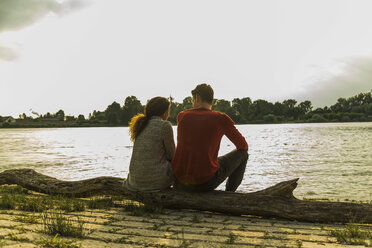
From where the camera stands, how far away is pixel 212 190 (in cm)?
490

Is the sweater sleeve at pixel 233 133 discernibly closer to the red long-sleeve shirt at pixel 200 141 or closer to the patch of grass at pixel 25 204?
the red long-sleeve shirt at pixel 200 141

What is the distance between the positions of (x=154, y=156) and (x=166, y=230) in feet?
4.24

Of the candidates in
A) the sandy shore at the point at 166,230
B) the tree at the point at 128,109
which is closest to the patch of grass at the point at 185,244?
the sandy shore at the point at 166,230

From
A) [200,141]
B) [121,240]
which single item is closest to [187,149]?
[200,141]

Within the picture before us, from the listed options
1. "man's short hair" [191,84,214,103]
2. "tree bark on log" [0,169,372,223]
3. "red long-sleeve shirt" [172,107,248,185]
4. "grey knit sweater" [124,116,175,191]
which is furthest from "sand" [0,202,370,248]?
"man's short hair" [191,84,214,103]

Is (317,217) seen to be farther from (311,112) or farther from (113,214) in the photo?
(311,112)

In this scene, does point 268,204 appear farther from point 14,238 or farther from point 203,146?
point 14,238

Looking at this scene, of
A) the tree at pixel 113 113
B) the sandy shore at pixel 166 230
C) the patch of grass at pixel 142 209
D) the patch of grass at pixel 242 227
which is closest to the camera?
the sandy shore at pixel 166 230

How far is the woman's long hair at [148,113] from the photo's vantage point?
483cm

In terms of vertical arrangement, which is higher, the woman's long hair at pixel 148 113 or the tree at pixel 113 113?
the tree at pixel 113 113

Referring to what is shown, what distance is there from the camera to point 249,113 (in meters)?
146

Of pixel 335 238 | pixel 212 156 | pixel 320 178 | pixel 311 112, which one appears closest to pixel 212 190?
pixel 212 156

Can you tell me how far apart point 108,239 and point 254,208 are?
2200 millimetres

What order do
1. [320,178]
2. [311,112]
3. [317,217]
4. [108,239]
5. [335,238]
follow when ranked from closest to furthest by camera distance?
[108,239] < [335,238] < [317,217] < [320,178] < [311,112]
